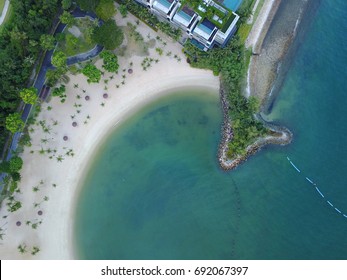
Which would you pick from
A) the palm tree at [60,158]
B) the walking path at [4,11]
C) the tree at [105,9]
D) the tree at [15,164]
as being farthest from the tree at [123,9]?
the tree at [15,164]

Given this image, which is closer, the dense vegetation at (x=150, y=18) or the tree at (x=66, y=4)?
the tree at (x=66, y=4)

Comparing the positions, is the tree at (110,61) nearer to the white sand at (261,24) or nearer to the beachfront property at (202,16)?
the beachfront property at (202,16)

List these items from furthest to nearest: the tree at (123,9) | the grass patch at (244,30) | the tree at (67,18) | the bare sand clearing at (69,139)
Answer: the grass patch at (244,30) → the bare sand clearing at (69,139) → the tree at (123,9) → the tree at (67,18)

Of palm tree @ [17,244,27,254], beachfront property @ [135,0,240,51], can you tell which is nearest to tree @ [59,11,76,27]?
beachfront property @ [135,0,240,51]

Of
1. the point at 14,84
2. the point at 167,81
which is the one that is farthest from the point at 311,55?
the point at 14,84

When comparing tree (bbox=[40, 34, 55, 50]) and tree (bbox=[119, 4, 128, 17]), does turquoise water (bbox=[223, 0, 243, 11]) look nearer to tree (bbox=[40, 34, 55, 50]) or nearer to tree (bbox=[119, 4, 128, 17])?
tree (bbox=[119, 4, 128, 17])

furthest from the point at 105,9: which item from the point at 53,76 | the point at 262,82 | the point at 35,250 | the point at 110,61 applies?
the point at 35,250

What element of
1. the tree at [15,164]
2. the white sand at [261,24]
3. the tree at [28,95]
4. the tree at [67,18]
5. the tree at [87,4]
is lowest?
the tree at [15,164]
